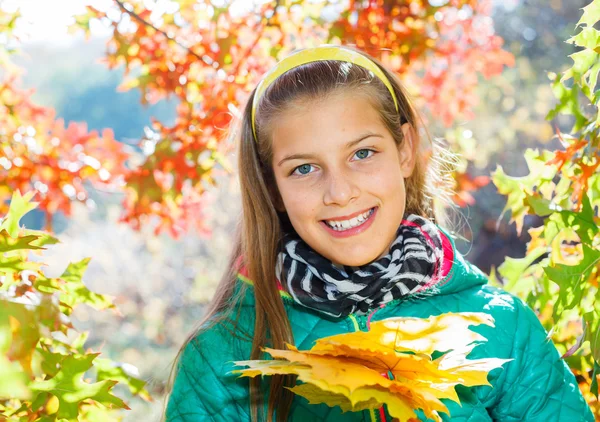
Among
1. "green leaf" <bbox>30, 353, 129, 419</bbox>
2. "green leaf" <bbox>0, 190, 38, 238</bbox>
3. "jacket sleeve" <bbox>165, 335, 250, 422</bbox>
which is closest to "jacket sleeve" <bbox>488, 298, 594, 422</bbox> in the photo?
"jacket sleeve" <bbox>165, 335, 250, 422</bbox>

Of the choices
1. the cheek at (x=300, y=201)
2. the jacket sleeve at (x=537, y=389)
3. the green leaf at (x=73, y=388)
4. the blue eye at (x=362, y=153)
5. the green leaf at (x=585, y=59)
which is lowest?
the jacket sleeve at (x=537, y=389)

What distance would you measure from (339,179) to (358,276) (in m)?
0.25

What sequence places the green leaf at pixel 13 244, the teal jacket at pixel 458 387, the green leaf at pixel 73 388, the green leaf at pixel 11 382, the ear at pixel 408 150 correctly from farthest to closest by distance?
the ear at pixel 408 150
the teal jacket at pixel 458 387
the green leaf at pixel 73 388
the green leaf at pixel 13 244
the green leaf at pixel 11 382

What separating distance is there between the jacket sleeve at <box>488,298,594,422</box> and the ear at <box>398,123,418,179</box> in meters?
0.56

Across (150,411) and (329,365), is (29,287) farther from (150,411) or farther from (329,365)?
(150,411)

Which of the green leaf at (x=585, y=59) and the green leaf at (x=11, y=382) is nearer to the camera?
the green leaf at (x=11, y=382)

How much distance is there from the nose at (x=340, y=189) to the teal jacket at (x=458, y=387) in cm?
29

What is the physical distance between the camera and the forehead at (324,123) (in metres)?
1.67

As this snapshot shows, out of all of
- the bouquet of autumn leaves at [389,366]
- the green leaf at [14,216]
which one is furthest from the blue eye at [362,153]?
the green leaf at [14,216]

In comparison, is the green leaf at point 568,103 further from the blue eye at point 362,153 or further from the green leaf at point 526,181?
the blue eye at point 362,153

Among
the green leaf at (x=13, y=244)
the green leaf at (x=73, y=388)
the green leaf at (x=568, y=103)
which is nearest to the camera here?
the green leaf at (x=13, y=244)

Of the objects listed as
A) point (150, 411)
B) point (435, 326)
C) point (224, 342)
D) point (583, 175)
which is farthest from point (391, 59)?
point (150, 411)

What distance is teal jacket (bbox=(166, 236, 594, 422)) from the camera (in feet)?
5.22

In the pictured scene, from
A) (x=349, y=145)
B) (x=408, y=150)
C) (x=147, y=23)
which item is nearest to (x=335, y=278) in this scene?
(x=349, y=145)
